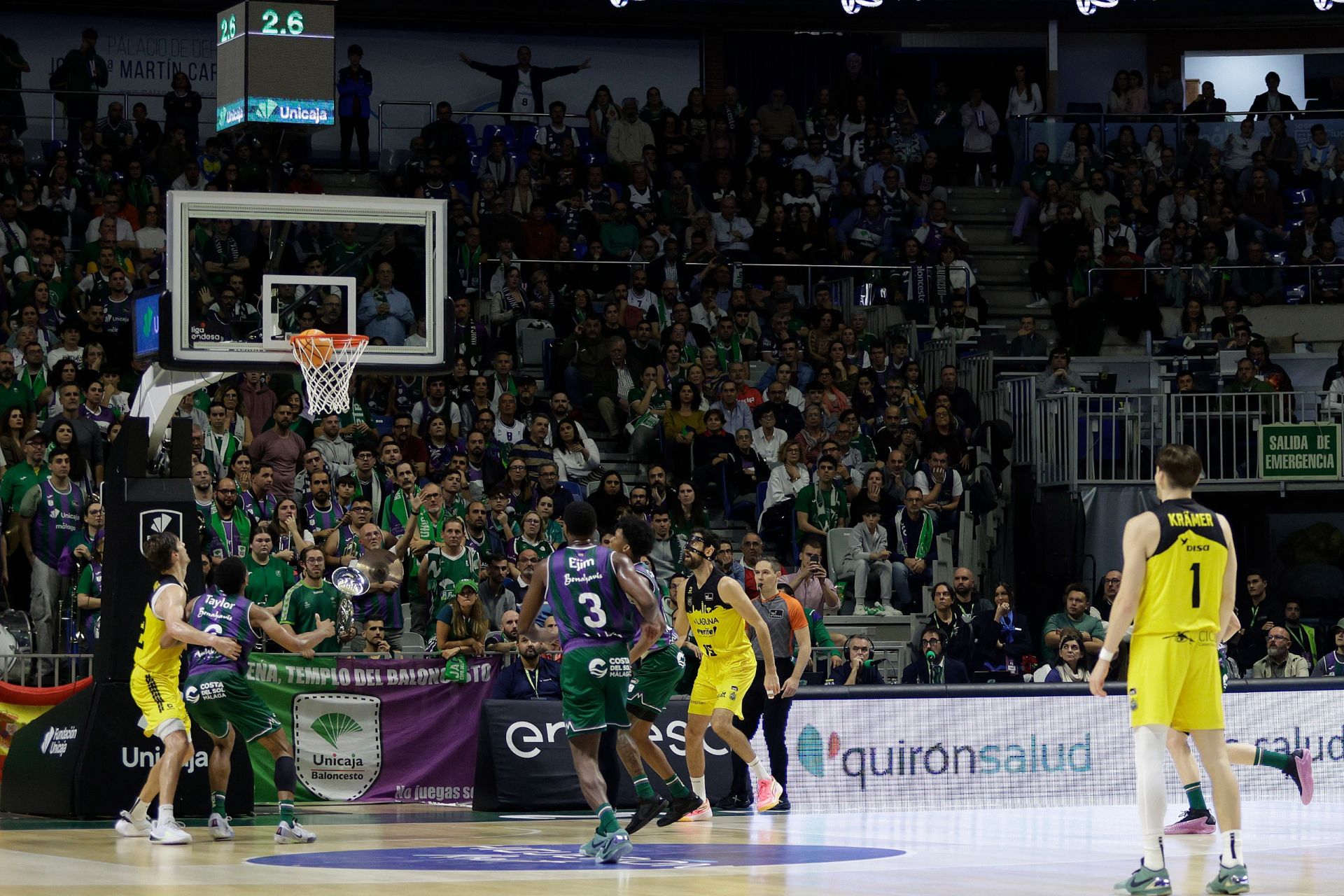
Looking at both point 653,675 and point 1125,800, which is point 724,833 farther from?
point 1125,800

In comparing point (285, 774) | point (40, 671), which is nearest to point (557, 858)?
point (285, 774)

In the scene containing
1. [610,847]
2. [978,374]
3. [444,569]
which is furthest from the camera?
[978,374]

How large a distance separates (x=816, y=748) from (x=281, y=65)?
6.87 metres

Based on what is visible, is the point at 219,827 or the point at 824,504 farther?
the point at 824,504

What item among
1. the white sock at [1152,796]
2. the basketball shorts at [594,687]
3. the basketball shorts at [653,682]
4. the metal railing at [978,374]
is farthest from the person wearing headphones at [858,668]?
the white sock at [1152,796]

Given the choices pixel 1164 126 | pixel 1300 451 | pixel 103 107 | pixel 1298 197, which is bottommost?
pixel 1300 451

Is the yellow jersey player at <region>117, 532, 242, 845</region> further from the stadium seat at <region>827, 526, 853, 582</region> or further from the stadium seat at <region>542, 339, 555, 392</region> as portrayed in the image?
the stadium seat at <region>542, 339, 555, 392</region>

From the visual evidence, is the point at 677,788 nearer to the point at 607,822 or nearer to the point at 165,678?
the point at 607,822

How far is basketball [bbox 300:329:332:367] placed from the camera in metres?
15.1

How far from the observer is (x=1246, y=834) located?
44.3ft

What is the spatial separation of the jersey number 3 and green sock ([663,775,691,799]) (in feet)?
5.34

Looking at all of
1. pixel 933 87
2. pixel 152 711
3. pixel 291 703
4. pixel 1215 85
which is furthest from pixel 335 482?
pixel 1215 85

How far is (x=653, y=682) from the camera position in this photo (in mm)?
13555

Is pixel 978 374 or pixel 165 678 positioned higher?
pixel 978 374
